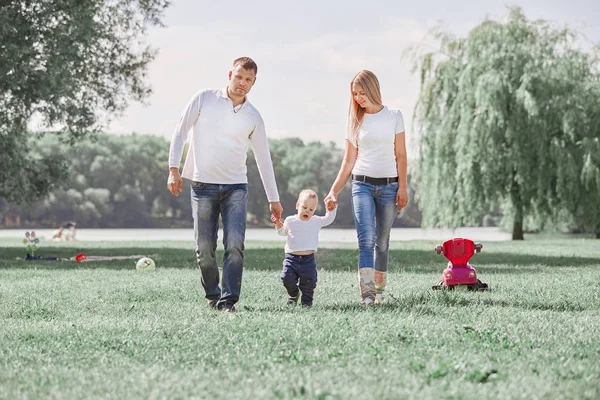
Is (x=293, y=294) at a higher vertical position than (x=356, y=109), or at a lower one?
lower

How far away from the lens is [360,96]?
684cm

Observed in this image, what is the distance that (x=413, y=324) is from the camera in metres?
5.47

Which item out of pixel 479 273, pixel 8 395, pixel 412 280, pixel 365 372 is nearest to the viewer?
pixel 8 395

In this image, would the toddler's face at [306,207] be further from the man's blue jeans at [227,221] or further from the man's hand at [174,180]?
the man's hand at [174,180]

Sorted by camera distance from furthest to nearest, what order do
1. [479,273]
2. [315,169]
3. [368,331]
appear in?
[315,169]
[479,273]
[368,331]

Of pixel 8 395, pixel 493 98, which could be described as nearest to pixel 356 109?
pixel 8 395

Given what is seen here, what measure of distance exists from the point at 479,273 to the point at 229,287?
215 inches

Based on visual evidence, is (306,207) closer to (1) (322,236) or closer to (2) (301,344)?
(2) (301,344)

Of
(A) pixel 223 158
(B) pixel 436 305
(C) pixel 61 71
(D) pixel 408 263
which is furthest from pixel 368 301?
(C) pixel 61 71

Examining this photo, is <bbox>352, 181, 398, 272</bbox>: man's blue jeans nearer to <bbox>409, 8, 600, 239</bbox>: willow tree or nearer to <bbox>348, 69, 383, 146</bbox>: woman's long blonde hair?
<bbox>348, 69, 383, 146</bbox>: woman's long blonde hair

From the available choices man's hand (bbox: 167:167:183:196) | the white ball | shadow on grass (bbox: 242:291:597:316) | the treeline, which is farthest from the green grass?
the treeline

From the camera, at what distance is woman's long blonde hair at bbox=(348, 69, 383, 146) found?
6.83 meters

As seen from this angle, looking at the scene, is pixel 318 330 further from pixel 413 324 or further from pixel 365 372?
pixel 365 372

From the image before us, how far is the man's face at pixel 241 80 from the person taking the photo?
641 cm
